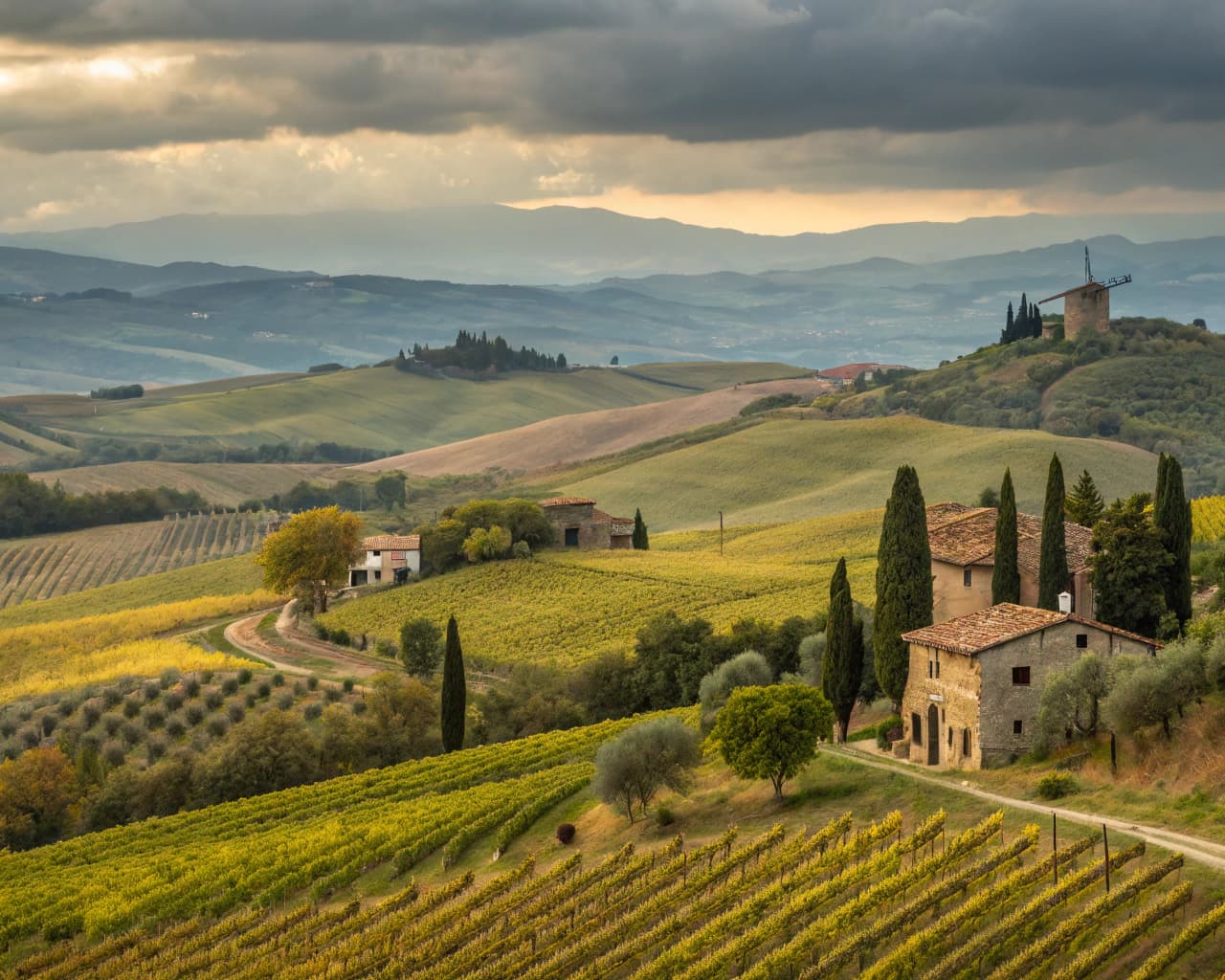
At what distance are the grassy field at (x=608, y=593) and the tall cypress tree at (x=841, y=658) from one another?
19.5 meters

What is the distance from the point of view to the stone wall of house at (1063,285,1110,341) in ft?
630

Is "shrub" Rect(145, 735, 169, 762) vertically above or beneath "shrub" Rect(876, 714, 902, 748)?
beneath

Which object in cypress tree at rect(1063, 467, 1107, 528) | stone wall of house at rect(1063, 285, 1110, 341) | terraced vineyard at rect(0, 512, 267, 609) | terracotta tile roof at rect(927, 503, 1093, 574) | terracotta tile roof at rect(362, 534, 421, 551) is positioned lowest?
terraced vineyard at rect(0, 512, 267, 609)

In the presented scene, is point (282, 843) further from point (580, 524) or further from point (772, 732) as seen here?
point (580, 524)

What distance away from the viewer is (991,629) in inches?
1695

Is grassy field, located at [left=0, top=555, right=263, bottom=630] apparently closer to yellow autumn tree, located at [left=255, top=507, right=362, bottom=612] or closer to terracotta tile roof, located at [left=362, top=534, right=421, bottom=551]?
terracotta tile roof, located at [left=362, top=534, right=421, bottom=551]

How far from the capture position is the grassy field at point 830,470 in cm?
12675

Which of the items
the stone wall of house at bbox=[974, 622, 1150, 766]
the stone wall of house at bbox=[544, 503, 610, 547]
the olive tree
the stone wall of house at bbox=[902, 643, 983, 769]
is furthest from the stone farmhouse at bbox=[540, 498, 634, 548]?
the stone wall of house at bbox=[974, 622, 1150, 766]

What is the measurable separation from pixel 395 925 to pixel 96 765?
28.4 m

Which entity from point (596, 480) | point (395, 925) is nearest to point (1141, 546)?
point (395, 925)

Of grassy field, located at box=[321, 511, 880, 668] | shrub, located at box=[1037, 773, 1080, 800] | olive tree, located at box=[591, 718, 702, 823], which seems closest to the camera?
shrub, located at box=[1037, 773, 1080, 800]

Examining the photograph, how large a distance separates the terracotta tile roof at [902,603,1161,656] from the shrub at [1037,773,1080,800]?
499cm

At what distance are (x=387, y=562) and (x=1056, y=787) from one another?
222ft

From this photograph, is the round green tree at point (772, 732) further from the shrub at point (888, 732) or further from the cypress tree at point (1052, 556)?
the cypress tree at point (1052, 556)
